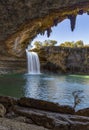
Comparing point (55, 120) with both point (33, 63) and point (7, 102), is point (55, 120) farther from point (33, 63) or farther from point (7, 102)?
point (33, 63)

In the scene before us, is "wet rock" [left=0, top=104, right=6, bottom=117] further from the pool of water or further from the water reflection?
the water reflection

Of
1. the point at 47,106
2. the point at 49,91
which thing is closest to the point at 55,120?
the point at 47,106

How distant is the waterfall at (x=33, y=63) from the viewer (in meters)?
44.5

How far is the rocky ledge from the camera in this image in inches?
289

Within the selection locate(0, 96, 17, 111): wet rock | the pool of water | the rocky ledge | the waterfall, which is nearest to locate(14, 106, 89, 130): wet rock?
the rocky ledge

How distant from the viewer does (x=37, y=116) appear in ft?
26.4

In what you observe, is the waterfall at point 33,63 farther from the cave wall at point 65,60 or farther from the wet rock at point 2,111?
the wet rock at point 2,111

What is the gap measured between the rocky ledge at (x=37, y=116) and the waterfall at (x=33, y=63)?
1369 inches

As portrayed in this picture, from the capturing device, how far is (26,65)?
44.3 m

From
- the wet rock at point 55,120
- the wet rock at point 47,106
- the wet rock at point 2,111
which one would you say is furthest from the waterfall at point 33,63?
the wet rock at point 55,120

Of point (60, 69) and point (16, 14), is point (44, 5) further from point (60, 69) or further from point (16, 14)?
point (60, 69)

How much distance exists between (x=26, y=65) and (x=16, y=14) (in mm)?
33809

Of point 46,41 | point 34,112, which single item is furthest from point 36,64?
point 34,112

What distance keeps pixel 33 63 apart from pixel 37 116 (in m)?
37.5
